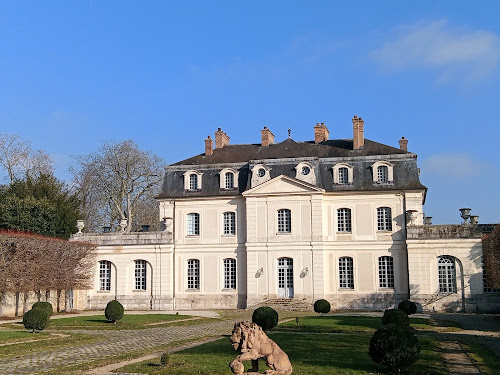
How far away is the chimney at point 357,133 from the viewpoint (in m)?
35.4

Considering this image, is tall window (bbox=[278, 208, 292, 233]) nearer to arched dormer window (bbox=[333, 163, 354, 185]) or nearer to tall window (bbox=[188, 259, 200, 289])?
arched dormer window (bbox=[333, 163, 354, 185])

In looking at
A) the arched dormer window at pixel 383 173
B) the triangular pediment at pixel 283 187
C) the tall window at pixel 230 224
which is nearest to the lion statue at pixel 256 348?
the triangular pediment at pixel 283 187

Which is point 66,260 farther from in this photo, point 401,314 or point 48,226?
point 401,314

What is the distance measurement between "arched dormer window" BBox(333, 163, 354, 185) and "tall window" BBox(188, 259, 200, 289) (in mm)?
9720

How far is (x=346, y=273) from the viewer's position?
110 feet

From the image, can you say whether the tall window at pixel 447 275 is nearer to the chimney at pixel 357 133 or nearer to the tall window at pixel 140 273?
the chimney at pixel 357 133

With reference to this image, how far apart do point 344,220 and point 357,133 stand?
549 centimetres

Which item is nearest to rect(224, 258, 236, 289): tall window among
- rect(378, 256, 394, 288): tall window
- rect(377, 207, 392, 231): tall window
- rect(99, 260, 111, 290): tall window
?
rect(99, 260, 111, 290): tall window

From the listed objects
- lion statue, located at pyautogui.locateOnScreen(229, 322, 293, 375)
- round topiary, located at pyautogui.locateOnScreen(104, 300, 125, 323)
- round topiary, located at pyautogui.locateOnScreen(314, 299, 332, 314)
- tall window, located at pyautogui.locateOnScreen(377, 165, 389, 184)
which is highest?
tall window, located at pyautogui.locateOnScreen(377, 165, 389, 184)

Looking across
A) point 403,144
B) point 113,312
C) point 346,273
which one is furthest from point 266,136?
point 113,312

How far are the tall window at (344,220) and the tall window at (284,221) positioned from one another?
287 cm

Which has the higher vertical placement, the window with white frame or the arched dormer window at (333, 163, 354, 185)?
the arched dormer window at (333, 163, 354, 185)

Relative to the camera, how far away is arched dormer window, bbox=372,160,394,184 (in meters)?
33.5

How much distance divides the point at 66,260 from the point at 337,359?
21.6 metres
